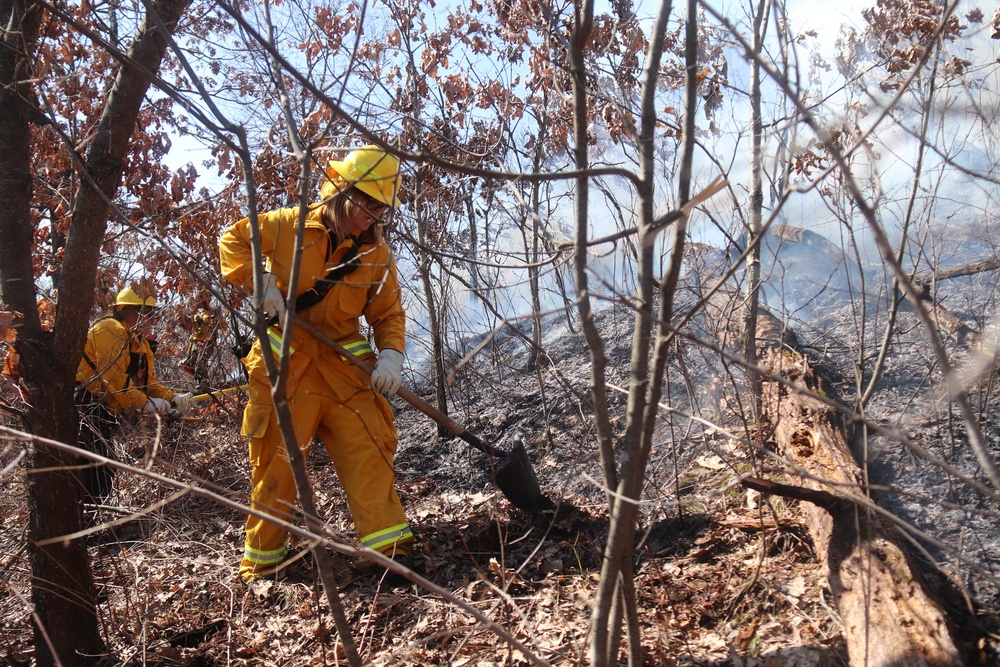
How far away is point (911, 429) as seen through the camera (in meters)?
3.42

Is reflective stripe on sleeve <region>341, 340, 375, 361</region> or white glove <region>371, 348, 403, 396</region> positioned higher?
reflective stripe on sleeve <region>341, 340, 375, 361</region>

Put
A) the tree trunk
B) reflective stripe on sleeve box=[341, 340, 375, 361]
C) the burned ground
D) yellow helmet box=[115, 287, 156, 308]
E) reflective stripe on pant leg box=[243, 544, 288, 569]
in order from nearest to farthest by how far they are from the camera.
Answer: the burned ground, the tree trunk, reflective stripe on pant leg box=[243, 544, 288, 569], reflective stripe on sleeve box=[341, 340, 375, 361], yellow helmet box=[115, 287, 156, 308]

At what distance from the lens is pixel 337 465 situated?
→ 3.76 meters

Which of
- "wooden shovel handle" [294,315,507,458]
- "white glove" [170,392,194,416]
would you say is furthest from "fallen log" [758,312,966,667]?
"white glove" [170,392,194,416]

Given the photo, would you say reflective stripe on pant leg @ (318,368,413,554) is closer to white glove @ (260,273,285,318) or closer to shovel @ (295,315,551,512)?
shovel @ (295,315,551,512)

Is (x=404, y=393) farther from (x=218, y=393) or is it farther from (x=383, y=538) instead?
(x=218, y=393)

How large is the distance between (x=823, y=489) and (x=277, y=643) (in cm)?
250

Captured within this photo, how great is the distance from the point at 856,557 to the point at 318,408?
8.58ft

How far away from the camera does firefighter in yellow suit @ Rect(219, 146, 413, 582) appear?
3572mm

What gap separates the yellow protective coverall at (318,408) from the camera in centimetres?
358

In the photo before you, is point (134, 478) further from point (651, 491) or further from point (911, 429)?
point (911, 429)

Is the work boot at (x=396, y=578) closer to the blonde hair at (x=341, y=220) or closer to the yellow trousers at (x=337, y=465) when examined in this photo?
the yellow trousers at (x=337, y=465)

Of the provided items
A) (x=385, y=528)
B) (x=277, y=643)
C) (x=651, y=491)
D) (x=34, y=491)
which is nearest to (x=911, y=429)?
(x=651, y=491)

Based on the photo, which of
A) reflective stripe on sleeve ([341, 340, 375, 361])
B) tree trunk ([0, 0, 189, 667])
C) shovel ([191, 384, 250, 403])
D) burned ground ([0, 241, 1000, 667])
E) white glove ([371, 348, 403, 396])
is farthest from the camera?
shovel ([191, 384, 250, 403])
